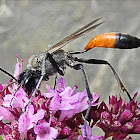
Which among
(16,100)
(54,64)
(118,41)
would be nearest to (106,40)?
(118,41)

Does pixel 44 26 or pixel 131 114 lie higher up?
pixel 44 26

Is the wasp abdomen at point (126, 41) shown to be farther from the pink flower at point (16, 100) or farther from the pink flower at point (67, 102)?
the pink flower at point (16, 100)

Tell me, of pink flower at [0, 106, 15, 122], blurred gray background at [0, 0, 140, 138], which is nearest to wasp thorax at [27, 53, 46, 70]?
pink flower at [0, 106, 15, 122]

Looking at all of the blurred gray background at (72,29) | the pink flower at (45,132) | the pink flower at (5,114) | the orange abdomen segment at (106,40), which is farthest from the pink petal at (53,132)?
the blurred gray background at (72,29)

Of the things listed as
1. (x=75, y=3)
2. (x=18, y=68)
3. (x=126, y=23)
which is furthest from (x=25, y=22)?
(x=18, y=68)

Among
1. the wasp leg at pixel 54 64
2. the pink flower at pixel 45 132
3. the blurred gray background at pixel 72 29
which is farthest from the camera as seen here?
the blurred gray background at pixel 72 29

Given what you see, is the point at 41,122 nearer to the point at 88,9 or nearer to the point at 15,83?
the point at 15,83

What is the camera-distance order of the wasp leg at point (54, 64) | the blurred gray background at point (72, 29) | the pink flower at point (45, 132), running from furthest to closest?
the blurred gray background at point (72, 29)
the wasp leg at point (54, 64)
the pink flower at point (45, 132)
